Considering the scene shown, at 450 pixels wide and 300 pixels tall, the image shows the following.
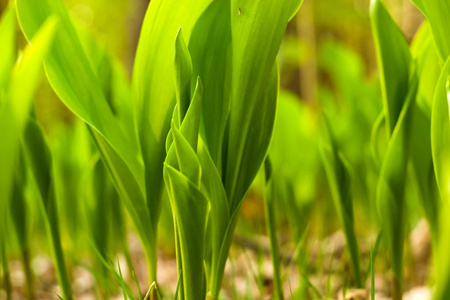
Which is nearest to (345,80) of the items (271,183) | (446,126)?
(271,183)

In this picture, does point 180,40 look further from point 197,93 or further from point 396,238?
point 396,238

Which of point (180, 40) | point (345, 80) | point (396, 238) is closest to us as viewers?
point (180, 40)

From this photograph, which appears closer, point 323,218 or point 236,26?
point 236,26

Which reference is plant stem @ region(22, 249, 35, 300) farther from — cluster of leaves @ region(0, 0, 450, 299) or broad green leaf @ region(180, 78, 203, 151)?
broad green leaf @ region(180, 78, 203, 151)

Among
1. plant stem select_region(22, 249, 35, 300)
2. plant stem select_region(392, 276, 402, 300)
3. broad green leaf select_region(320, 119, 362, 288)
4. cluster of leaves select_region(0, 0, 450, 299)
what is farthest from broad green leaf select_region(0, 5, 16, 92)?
plant stem select_region(392, 276, 402, 300)

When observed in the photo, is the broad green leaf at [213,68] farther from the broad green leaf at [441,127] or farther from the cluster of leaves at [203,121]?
the broad green leaf at [441,127]

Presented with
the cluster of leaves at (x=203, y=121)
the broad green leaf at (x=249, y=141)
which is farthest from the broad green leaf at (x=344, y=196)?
the broad green leaf at (x=249, y=141)
